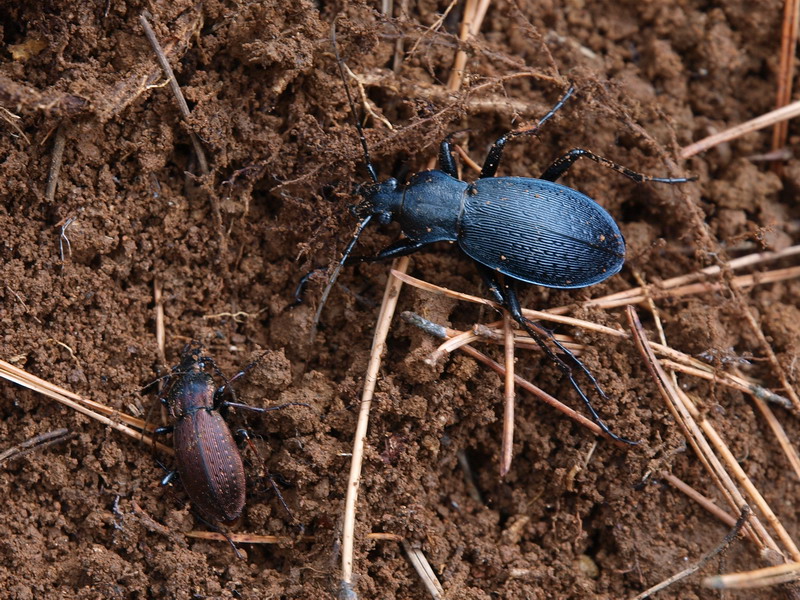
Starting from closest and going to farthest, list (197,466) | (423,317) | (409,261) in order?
(197,466) < (423,317) < (409,261)

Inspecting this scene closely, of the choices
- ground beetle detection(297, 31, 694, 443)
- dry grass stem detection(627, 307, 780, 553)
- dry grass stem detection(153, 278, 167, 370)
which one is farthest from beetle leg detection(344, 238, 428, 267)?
dry grass stem detection(627, 307, 780, 553)

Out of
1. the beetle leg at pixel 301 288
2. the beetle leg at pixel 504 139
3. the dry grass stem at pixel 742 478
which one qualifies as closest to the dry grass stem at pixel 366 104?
the beetle leg at pixel 504 139

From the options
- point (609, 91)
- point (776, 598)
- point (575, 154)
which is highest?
point (609, 91)

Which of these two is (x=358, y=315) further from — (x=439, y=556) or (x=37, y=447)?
(x=37, y=447)

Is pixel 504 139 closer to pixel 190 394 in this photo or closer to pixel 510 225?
pixel 510 225

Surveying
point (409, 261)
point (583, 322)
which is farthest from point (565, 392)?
point (409, 261)

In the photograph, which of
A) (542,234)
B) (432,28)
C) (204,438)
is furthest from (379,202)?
(204,438)
